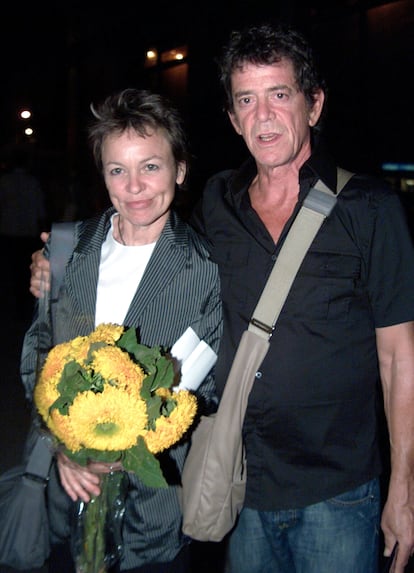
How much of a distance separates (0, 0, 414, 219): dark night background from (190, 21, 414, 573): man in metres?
6.01

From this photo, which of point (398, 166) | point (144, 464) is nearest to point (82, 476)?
point (144, 464)

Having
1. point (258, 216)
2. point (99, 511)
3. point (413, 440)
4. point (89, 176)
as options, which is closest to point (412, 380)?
point (413, 440)

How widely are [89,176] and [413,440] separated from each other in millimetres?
12327

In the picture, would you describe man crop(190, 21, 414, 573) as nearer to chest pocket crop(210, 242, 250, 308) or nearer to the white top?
chest pocket crop(210, 242, 250, 308)

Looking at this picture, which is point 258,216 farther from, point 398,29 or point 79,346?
point 398,29

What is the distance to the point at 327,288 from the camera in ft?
6.88

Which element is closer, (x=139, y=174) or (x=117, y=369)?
(x=117, y=369)

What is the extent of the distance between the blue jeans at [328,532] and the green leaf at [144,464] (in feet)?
2.57

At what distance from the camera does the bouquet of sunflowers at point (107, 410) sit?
1559 mm

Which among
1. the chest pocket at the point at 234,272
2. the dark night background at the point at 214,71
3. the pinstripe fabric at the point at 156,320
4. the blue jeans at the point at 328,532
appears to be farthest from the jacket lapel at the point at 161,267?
the dark night background at the point at 214,71

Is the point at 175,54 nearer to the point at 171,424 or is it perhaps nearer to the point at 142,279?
the point at 142,279

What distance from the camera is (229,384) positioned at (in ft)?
6.68

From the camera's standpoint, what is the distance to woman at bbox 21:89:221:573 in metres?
2.10

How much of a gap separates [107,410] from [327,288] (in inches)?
36.3
